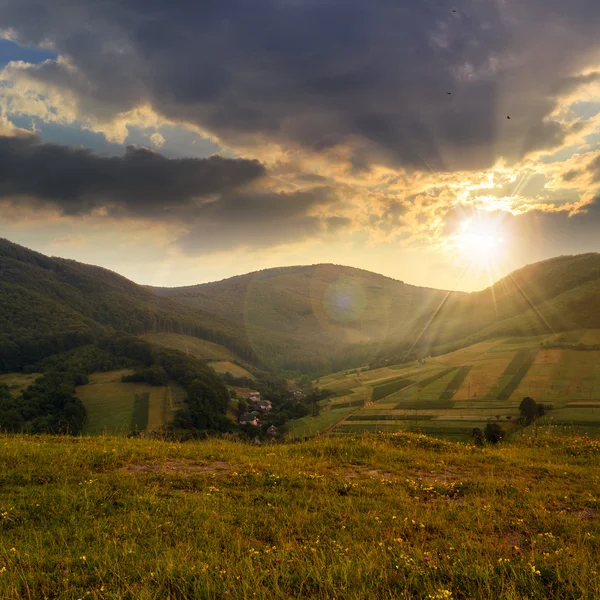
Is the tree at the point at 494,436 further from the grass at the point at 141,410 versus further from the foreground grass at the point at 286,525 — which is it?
the grass at the point at 141,410

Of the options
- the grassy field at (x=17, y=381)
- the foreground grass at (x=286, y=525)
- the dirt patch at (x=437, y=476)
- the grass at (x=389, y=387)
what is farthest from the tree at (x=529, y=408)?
the grassy field at (x=17, y=381)

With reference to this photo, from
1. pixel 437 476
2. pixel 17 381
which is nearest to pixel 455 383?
pixel 437 476

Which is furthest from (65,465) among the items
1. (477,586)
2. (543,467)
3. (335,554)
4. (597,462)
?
(597,462)

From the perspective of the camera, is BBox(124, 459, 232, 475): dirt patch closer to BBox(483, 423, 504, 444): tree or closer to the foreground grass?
the foreground grass

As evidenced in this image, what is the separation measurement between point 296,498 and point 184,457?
18.5ft

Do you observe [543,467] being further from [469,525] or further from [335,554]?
[335,554]

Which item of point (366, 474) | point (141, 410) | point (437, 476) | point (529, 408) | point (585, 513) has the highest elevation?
point (585, 513)

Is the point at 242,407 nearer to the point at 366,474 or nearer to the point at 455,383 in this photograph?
the point at 455,383

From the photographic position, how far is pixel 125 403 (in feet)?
420

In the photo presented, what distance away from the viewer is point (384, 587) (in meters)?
5.59

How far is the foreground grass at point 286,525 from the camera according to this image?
5.69 meters

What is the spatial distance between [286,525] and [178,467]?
562 centimetres

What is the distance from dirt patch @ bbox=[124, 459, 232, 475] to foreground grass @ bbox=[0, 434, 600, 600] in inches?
2.7

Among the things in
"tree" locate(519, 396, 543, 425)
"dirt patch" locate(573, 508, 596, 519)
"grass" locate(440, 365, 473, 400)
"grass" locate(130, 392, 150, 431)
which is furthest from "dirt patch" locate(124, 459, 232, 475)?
"grass" locate(440, 365, 473, 400)
